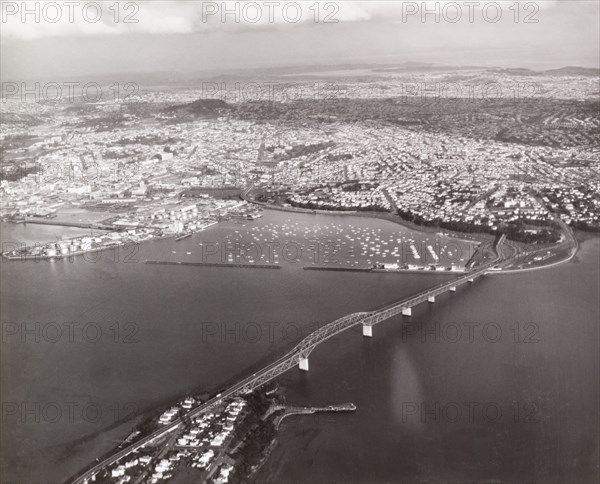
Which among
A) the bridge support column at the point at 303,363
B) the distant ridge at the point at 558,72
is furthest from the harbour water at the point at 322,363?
the distant ridge at the point at 558,72

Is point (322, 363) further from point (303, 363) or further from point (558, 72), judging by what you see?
point (558, 72)

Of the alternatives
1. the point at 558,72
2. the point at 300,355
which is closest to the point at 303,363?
the point at 300,355

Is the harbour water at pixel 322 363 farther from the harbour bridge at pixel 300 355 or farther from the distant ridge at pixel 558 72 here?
the distant ridge at pixel 558 72

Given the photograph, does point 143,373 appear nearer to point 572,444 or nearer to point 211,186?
point 572,444

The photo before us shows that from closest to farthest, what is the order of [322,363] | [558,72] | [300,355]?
1. [300,355]
2. [322,363]
3. [558,72]

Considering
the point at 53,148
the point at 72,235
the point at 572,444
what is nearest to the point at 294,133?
the point at 53,148

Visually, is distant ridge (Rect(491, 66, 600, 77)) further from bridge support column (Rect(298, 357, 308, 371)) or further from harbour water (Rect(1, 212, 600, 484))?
bridge support column (Rect(298, 357, 308, 371))

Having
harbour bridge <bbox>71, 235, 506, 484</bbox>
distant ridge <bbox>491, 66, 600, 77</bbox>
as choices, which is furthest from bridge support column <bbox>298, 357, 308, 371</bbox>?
distant ridge <bbox>491, 66, 600, 77</bbox>
